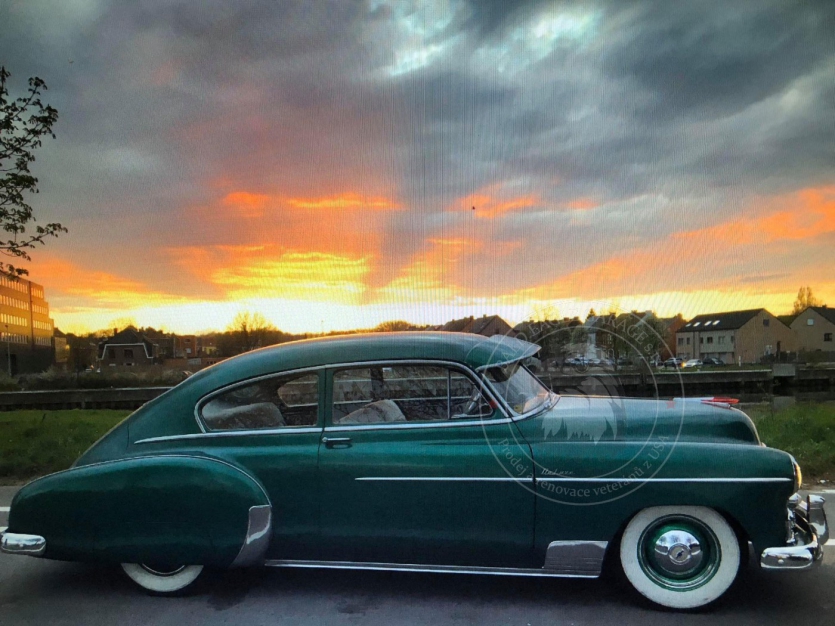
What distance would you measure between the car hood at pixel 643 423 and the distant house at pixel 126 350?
44.0 ft

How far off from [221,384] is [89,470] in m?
0.86

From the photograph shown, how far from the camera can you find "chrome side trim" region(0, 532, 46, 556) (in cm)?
329

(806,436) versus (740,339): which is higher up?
(740,339)

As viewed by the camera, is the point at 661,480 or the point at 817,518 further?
the point at 817,518

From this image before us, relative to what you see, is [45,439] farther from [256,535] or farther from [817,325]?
[817,325]

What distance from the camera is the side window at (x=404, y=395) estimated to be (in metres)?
3.32

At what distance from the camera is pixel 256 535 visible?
10.6 feet

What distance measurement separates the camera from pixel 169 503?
3.25 meters

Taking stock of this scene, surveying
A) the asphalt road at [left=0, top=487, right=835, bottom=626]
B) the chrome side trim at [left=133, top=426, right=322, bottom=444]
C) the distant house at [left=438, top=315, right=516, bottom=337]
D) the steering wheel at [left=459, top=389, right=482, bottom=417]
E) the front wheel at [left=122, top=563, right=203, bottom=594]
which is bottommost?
the asphalt road at [left=0, top=487, right=835, bottom=626]

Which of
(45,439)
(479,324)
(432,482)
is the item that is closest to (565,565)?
(432,482)

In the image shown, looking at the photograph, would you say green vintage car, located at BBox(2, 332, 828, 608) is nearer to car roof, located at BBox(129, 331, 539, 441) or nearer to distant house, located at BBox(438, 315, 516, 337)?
car roof, located at BBox(129, 331, 539, 441)

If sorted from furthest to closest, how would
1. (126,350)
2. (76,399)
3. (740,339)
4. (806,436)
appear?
(740,339) → (126,350) → (76,399) → (806,436)

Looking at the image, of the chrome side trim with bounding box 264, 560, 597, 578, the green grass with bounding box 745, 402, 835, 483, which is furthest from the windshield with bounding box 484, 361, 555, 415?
the green grass with bounding box 745, 402, 835, 483

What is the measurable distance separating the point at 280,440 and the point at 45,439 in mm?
6220
